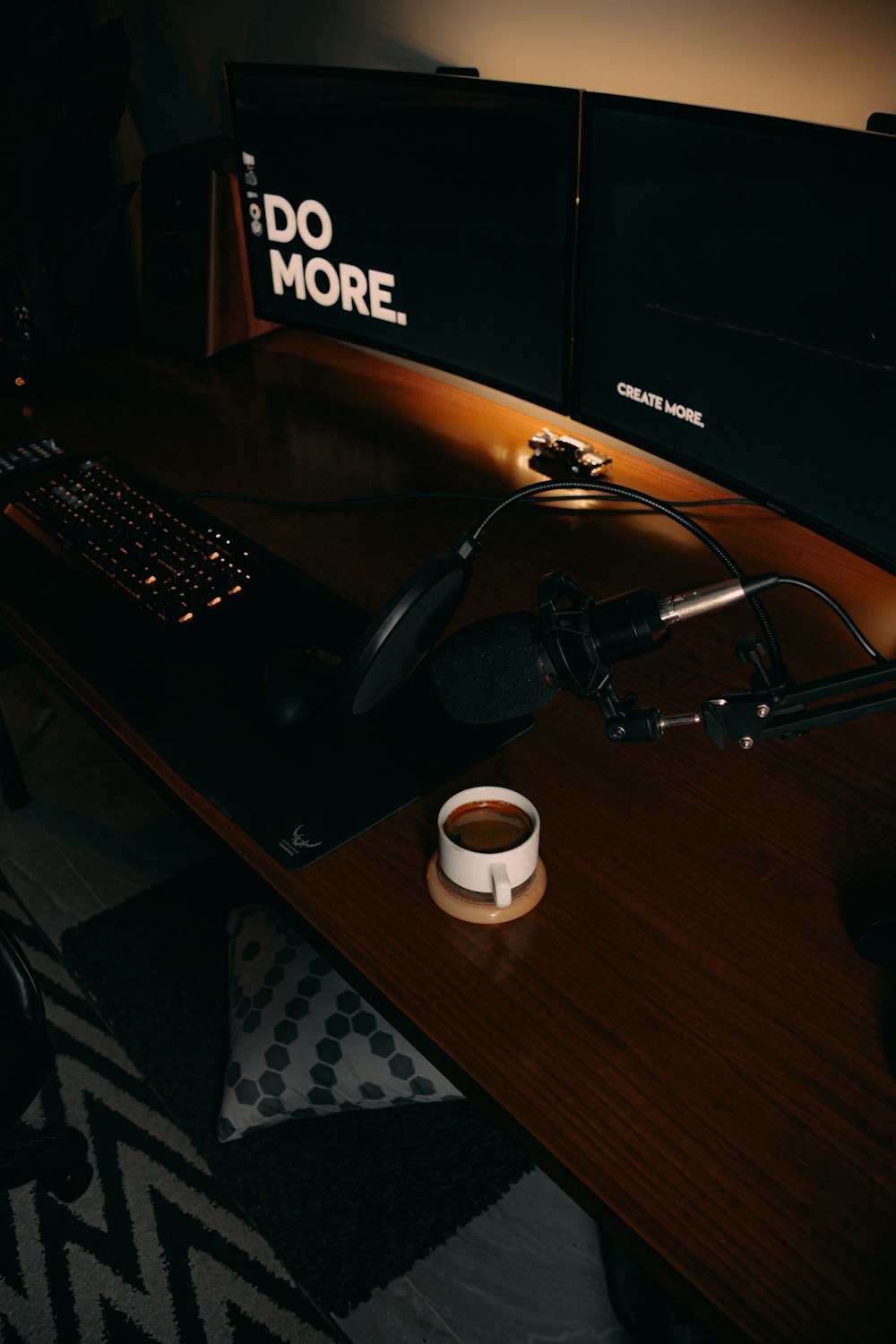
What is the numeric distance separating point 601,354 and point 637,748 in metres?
0.50

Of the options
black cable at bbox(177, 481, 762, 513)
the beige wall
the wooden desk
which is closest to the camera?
the wooden desk

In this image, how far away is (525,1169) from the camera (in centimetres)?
132

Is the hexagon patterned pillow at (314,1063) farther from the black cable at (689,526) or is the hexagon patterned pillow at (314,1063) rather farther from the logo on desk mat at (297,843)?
the black cable at (689,526)

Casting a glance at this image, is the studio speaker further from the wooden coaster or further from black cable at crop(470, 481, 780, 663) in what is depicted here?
the wooden coaster

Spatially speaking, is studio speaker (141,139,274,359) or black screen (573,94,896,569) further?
studio speaker (141,139,274,359)

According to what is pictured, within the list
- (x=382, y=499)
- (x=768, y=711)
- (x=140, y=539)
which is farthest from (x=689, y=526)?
(x=140, y=539)

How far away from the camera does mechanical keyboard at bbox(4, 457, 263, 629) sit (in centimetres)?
106

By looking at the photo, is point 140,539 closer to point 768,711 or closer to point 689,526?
point 689,526

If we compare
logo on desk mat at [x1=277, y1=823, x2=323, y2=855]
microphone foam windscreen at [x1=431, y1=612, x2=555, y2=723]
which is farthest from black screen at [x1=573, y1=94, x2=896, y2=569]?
logo on desk mat at [x1=277, y1=823, x2=323, y2=855]

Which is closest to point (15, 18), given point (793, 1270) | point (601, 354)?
point (601, 354)

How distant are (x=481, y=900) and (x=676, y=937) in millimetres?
144

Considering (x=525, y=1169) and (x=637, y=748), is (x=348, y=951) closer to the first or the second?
(x=637, y=748)

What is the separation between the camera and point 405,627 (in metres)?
0.74

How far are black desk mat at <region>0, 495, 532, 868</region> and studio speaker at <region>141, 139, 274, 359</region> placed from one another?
619 mm
